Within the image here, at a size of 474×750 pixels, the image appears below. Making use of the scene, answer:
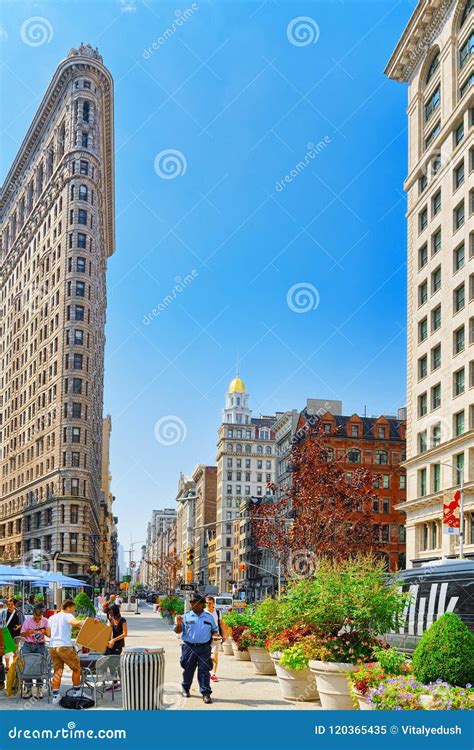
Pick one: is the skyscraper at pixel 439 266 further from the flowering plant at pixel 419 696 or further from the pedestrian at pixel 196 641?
the flowering plant at pixel 419 696

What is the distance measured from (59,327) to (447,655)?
8258cm

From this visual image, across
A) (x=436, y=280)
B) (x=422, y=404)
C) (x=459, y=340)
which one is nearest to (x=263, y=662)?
(x=459, y=340)

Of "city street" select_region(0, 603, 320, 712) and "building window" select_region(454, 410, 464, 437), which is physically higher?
"building window" select_region(454, 410, 464, 437)

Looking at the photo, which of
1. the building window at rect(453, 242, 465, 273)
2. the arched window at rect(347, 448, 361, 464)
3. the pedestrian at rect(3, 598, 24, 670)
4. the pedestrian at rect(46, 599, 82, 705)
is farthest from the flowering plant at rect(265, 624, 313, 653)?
the arched window at rect(347, 448, 361, 464)

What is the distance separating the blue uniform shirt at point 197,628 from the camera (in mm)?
16312

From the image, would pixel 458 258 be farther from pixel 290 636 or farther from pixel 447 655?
pixel 447 655

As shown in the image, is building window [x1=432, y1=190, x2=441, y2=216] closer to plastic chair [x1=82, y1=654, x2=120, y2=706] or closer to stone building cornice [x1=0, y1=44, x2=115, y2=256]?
plastic chair [x1=82, y1=654, x2=120, y2=706]

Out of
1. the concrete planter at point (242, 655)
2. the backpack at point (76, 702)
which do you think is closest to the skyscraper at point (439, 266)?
the concrete planter at point (242, 655)

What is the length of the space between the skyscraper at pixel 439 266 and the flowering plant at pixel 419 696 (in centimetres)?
3288

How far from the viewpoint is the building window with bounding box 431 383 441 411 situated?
51.7 m

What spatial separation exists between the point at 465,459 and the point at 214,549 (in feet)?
458

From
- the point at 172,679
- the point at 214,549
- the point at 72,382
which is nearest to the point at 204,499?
the point at 214,549

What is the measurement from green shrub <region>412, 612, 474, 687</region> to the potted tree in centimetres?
241
